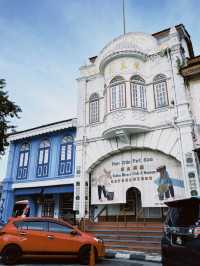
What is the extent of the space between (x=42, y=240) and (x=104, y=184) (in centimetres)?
720

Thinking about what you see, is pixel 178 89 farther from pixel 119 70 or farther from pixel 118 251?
pixel 118 251

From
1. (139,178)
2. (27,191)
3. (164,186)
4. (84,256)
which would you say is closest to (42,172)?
→ (27,191)

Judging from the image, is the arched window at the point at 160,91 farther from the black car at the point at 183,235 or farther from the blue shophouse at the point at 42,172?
the black car at the point at 183,235

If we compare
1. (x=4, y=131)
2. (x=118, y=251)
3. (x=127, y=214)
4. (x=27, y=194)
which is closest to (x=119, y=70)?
(x=4, y=131)

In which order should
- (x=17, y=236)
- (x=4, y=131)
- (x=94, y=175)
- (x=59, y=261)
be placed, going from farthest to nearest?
(x=94, y=175) < (x=4, y=131) < (x=59, y=261) < (x=17, y=236)

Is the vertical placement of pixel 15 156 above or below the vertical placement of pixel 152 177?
above

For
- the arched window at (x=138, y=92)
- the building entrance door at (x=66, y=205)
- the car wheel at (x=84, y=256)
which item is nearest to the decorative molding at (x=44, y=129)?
the arched window at (x=138, y=92)

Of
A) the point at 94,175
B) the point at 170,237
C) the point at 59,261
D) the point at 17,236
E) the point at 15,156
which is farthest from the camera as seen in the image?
the point at 15,156

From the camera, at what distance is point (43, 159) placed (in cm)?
1841

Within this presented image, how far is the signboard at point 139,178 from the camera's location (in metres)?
12.6

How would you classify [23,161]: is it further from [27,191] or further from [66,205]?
[66,205]

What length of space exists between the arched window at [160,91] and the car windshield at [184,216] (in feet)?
31.1

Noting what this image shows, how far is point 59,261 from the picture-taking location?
27.2ft

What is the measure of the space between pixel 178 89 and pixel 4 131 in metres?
9.80
